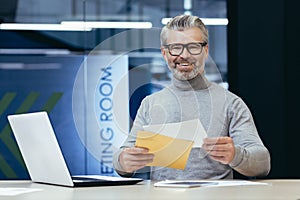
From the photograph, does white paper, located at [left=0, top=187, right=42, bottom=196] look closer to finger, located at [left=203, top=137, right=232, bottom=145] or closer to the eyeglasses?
finger, located at [left=203, top=137, right=232, bottom=145]

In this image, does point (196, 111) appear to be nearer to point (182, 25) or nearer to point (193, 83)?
point (193, 83)

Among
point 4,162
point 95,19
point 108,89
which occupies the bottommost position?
point 4,162

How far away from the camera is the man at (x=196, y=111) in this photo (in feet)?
10.1

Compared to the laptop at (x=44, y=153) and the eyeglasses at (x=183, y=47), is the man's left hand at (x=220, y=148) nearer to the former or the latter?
the laptop at (x=44, y=153)

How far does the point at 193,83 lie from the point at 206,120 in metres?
0.18

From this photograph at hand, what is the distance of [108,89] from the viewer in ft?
20.1

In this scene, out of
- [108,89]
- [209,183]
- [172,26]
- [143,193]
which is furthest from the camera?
[108,89]

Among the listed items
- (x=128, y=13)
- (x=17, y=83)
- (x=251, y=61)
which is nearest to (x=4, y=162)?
(x=17, y=83)

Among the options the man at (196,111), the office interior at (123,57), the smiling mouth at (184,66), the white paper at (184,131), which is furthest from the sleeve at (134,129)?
the office interior at (123,57)

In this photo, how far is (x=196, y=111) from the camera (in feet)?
10.8

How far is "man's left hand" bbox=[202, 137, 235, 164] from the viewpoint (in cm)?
283

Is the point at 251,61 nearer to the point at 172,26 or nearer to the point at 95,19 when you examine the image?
the point at 95,19

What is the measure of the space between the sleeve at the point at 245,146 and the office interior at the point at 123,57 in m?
2.91

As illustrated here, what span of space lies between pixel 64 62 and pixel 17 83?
41cm
